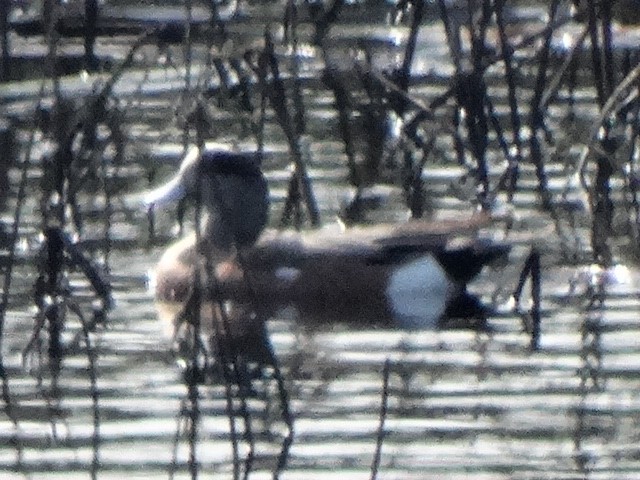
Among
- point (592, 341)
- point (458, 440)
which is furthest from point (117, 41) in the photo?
point (458, 440)

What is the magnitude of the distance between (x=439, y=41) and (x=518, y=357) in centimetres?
335

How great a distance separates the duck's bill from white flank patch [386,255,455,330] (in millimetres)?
854

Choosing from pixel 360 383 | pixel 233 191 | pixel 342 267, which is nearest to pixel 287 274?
pixel 342 267

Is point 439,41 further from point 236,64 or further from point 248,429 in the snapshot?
point 248,429

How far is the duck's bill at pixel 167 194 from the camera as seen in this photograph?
1004 centimetres

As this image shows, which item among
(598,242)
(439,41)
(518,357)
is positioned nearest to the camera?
(518,357)

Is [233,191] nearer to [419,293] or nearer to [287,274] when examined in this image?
[287,274]

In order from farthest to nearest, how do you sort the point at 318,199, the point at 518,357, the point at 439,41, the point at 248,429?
the point at 439,41
the point at 318,199
the point at 518,357
the point at 248,429

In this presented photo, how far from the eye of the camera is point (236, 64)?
9.23m

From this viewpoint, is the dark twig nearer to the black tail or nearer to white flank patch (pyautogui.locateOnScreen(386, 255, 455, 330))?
white flank patch (pyautogui.locateOnScreen(386, 255, 455, 330))

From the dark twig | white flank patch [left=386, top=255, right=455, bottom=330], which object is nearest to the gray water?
the dark twig

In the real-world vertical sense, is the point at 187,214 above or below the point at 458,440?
below

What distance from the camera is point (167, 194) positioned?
10047 millimetres

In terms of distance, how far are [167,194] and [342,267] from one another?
0.74 metres
